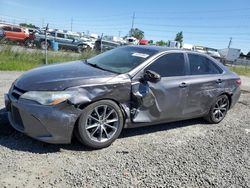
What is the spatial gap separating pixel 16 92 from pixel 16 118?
0.36m

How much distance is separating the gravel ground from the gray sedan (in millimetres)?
255

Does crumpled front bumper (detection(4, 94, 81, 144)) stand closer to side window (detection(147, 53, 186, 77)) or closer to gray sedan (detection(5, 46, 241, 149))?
gray sedan (detection(5, 46, 241, 149))

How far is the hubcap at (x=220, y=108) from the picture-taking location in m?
5.73

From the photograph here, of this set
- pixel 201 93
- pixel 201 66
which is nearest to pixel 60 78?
pixel 201 93

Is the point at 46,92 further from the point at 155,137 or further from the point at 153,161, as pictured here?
the point at 155,137

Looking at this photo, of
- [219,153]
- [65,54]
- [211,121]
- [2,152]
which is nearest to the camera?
[2,152]

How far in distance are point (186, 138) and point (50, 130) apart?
2.44 meters

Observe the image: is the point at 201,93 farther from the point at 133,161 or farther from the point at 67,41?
the point at 67,41

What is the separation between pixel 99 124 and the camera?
12.9 ft

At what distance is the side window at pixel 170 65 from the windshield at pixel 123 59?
7.7 inches

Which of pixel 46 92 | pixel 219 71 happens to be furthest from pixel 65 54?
pixel 46 92

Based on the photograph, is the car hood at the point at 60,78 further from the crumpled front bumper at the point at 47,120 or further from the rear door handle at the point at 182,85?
the rear door handle at the point at 182,85

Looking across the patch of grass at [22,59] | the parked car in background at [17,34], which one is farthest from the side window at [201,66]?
the parked car in background at [17,34]

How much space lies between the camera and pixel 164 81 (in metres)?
4.56
